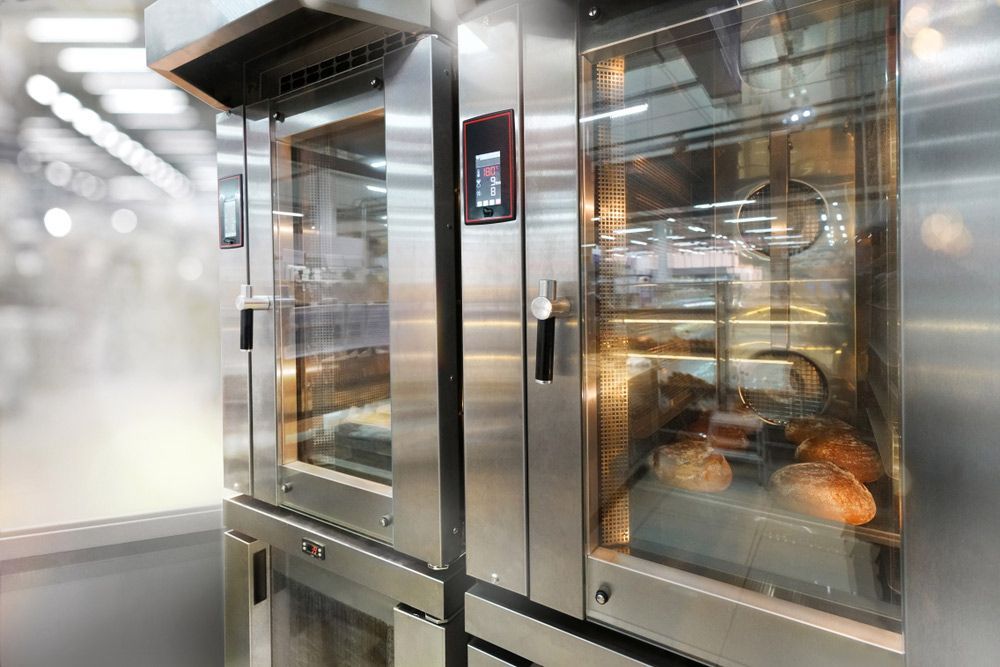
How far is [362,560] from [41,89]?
5.86ft

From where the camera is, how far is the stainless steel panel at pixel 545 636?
0.74 metres

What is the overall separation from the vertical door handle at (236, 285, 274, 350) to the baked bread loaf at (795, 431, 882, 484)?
118 centimetres

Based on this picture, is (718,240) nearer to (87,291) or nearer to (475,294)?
(475,294)

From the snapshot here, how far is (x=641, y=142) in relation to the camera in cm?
77

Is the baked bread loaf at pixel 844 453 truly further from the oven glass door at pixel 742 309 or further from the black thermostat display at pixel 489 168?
the black thermostat display at pixel 489 168

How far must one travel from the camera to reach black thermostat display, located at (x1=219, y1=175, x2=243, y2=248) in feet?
4.07

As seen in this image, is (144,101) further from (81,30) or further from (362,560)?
(362,560)

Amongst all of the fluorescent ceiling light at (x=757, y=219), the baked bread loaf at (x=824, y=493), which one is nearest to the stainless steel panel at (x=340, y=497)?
the baked bread loaf at (x=824, y=493)

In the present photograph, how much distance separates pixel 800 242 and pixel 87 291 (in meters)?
1.99

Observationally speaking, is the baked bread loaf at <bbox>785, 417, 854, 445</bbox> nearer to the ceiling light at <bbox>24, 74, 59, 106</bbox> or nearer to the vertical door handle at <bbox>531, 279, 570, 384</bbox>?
the vertical door handle at <bbox>531, 279, 570, 384</bbox>

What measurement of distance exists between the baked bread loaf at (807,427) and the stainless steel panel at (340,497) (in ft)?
2.49

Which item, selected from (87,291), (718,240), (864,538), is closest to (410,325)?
(718,240)

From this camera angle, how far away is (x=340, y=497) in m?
1.09

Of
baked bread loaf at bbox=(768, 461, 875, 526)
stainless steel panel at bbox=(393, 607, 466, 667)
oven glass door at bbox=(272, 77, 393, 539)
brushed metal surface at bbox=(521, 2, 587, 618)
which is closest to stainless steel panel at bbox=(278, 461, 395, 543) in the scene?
oven glass door at bbox=(272, 77, 393, 539)
